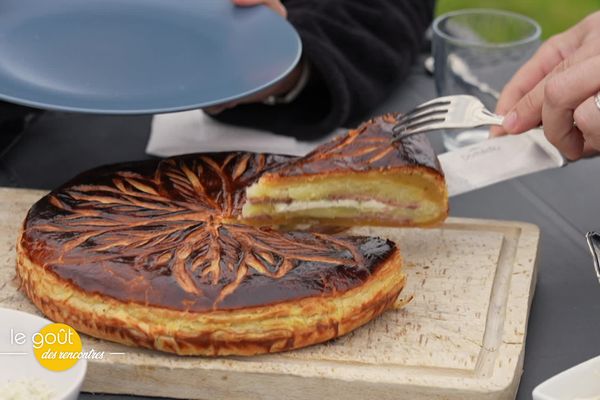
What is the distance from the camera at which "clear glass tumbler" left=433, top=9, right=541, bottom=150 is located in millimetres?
3066

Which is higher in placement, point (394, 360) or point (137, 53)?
point (137, 53)

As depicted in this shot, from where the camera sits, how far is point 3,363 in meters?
1.88

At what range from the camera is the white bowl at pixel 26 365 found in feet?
5.88

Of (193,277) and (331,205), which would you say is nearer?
(193,277)

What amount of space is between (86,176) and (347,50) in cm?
126

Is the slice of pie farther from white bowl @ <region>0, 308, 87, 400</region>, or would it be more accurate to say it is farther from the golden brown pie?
white bowl @ <region>0, 308, 87, 400</region>

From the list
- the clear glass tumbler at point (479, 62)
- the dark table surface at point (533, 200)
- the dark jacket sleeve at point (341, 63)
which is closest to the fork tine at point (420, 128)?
the dark table surface at point (533, 200)

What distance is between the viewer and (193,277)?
2.05 m

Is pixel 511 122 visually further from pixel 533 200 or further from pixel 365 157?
pixel 533 200

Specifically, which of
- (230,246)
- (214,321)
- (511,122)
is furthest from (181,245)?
(511,122)

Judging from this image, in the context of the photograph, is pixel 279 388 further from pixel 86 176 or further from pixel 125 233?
pixel 86 176

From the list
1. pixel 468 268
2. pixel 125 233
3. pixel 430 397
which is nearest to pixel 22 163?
pixel 125 233

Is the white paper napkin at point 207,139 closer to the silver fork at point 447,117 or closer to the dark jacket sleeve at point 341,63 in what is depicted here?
the dark jacket sleeve at point 341,63

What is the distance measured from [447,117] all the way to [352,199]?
32 cm
